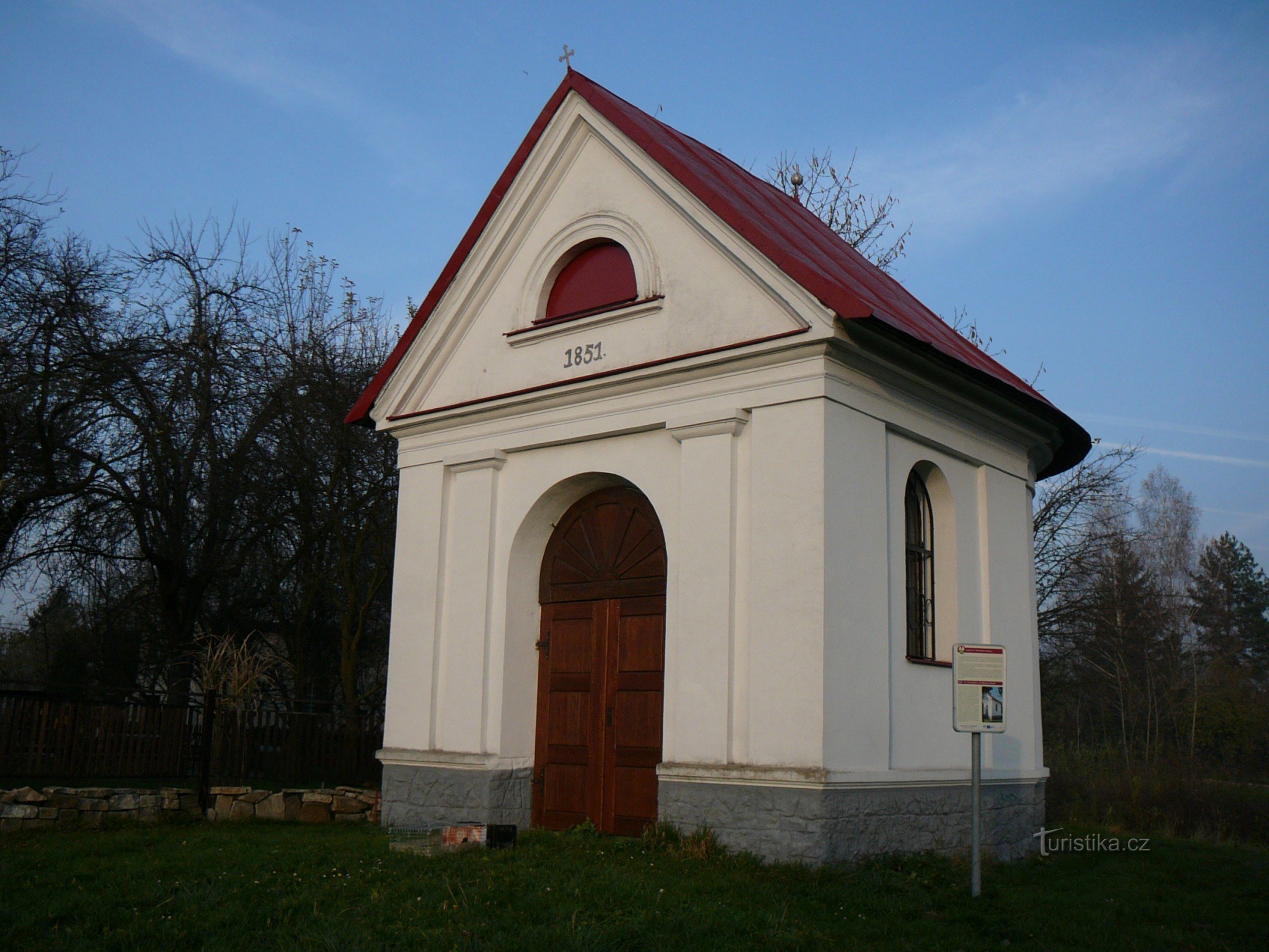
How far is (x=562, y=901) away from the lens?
8086mm

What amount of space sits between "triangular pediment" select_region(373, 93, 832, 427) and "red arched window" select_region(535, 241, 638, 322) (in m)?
0.14

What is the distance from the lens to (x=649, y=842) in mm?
10172

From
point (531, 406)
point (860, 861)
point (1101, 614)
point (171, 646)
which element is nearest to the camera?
point (860, 861)

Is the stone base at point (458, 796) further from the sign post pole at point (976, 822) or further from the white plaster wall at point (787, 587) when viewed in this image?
the sign post pole at point (976, 822)

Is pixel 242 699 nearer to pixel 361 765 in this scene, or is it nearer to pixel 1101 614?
pixel 361 765

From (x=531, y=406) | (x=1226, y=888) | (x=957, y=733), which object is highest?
Answer: (x=531, y=406)

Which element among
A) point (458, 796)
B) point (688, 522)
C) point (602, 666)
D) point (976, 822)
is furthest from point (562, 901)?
point (458, 796)

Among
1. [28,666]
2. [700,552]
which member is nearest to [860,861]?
[700,552]

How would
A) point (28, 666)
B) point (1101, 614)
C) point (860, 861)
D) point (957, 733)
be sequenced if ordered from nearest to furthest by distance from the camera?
point (860, 861)
point (957, 733)
point (1101, 614)
point (28, 666)

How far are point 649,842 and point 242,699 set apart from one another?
8.15 m

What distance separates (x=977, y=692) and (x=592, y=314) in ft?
18.3

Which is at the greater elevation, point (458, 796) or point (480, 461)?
point (480, 461)

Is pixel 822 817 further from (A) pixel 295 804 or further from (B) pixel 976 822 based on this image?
(A) pixel 295 804

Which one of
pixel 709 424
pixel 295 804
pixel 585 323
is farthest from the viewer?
pixel 295 804
